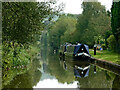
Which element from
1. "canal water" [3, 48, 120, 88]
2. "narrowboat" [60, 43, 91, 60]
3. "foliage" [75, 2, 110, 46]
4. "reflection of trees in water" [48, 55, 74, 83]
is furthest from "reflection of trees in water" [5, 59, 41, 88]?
"foliage" [75, 2, 110, 46]

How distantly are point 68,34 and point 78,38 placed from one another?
34.2 feet

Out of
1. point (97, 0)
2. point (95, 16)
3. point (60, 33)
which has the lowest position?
point (60, 33)

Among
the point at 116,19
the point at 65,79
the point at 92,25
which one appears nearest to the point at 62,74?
the point at 65,79

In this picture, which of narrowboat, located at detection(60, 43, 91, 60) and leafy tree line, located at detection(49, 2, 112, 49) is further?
leafy tree line, located at detection(49, 2, 112, 49)

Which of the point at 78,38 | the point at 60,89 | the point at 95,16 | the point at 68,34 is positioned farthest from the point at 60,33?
the point at 60,89

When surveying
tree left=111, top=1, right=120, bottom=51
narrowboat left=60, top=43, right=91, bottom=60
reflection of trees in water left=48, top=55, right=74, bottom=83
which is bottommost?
narrowboat left=60, top=43, right=91, bottom=60

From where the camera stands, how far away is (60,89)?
1246cm

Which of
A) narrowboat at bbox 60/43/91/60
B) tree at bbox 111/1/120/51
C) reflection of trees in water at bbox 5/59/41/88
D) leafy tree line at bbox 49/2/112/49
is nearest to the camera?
reflection of trees in water at bbox 5/59/41/88

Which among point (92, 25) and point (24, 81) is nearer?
point (24, 81)

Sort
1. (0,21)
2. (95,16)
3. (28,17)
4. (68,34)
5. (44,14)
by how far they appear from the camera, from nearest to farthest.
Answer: (0,21), (28,17), (44,14), (95,16), (68,34)

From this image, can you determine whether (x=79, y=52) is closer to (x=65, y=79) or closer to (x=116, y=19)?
(x=116, y=19)

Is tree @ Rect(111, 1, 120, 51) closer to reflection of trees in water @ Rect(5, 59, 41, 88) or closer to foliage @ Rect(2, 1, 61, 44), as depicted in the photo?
foliage @ Rect(2, 1, 61, 44)

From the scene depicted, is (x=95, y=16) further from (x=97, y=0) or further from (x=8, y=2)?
(x=8, y=2)

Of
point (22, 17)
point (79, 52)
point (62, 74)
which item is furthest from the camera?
point (79, 52)
